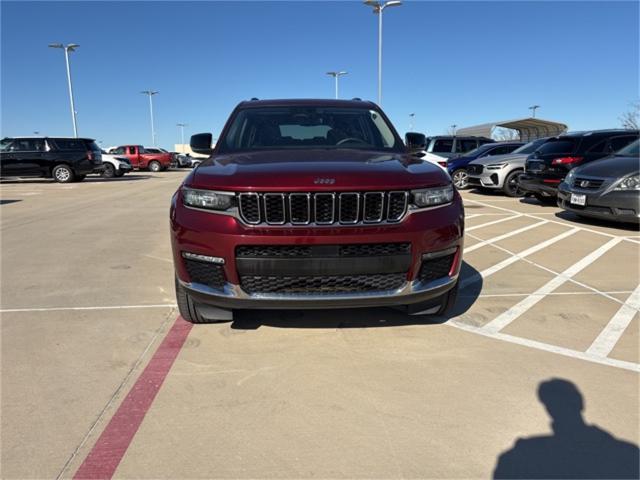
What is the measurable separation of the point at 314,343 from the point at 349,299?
61cm

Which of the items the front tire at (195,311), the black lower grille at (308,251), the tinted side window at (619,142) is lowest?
the front tire at (195,311)

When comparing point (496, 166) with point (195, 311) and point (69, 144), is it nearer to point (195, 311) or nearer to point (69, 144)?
point (195, 311)

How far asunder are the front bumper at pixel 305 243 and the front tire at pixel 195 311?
267 millimetres

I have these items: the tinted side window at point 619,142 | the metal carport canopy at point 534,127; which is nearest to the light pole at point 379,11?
the metal carport canopy at point 534,127

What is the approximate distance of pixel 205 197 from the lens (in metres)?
2.76

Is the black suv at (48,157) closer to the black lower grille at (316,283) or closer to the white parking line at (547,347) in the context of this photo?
the black lower grille at (316,283)

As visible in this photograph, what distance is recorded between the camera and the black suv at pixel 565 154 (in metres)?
9.20

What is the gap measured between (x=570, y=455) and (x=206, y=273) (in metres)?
2.10

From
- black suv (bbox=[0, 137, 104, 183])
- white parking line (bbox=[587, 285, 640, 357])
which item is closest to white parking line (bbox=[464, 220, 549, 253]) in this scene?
white parking line (bbox=[587, 285, 640, 357])

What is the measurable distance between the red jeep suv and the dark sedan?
537 centimetres

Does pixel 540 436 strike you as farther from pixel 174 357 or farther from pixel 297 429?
pixel 174 357

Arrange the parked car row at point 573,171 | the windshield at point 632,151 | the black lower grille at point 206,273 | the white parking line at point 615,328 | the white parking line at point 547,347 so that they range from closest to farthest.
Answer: the black lower grille at point 206,273 → the white parking line at point 547,347 → the white parking line at point 615,328 → the parked car row at point 573,171 → the windshield at point 632,151

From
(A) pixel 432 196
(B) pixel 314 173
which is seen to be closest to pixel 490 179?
(A) pixel 432 196

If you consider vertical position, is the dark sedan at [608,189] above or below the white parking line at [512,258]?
above
